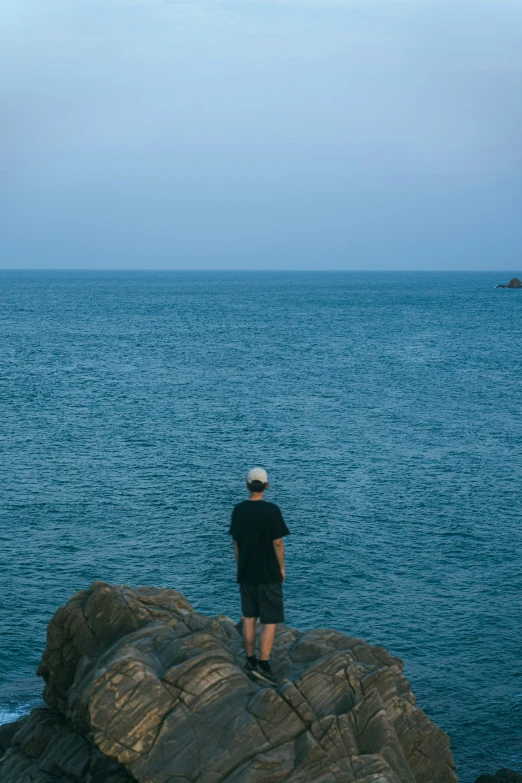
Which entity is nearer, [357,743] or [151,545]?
[357,743]

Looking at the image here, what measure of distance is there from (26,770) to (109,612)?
15.2 feet

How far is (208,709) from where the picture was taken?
17.0 meters

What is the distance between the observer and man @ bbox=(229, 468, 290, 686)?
1627cm

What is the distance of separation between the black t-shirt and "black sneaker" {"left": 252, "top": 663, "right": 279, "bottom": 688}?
211 centimetres

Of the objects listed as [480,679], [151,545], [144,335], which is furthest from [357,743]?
[144,335]

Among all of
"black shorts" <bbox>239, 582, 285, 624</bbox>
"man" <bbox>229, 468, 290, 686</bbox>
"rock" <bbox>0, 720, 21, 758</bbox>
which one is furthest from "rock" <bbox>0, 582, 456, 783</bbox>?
"rock" <bbox>0, 720, 21, 758</bbox>

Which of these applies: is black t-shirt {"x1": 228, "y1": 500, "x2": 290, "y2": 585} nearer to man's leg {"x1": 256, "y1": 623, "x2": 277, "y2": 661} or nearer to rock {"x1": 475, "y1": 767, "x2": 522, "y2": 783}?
man's leg {"x1": 256, "y1": 623, "x2": 277, "y2": 661}

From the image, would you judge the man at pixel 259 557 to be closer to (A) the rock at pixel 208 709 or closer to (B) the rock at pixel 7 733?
(A) the rock at pixel 208 709

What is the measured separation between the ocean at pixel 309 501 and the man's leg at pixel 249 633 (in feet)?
55.7

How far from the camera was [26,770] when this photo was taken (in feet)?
69.4

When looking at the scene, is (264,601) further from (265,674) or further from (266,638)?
(265,674)

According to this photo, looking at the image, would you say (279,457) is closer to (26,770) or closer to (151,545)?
(151,545)

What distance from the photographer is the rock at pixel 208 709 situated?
54.1ft

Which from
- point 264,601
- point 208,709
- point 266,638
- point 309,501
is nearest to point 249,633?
point 266,638
